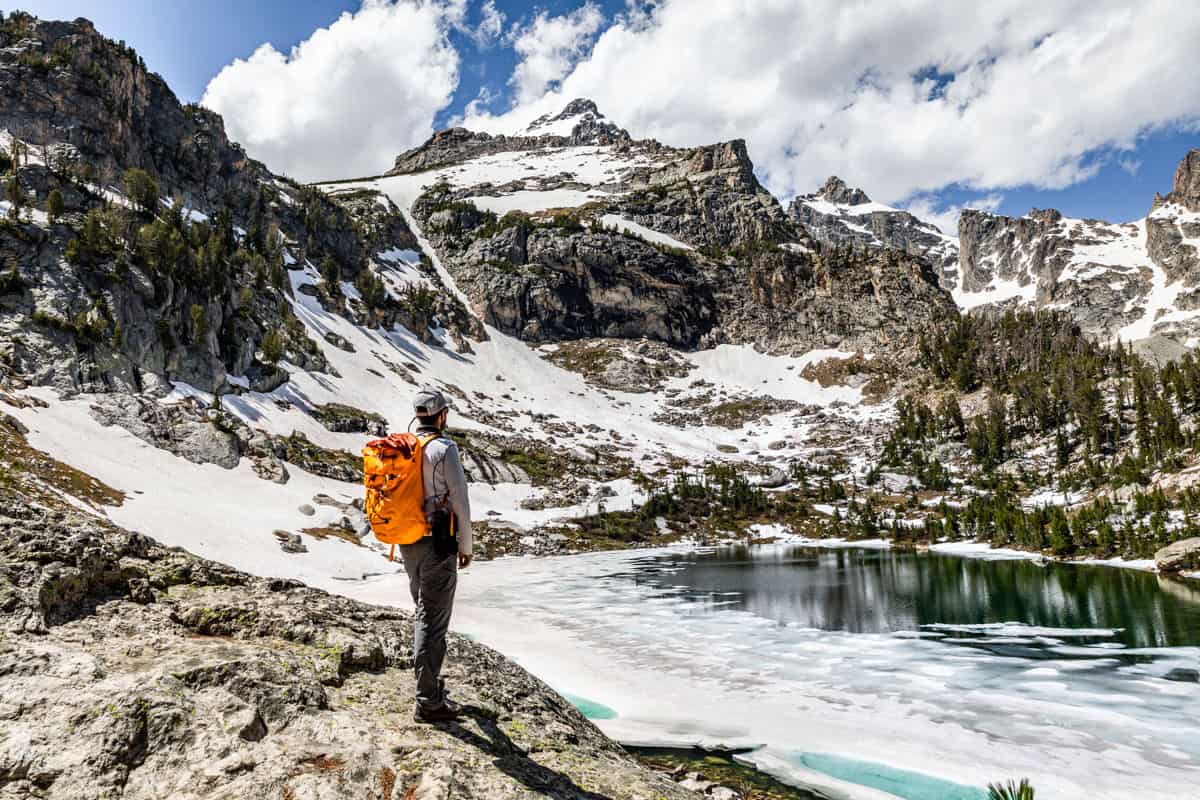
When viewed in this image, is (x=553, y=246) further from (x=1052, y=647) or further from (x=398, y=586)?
(x=1052, y=647)

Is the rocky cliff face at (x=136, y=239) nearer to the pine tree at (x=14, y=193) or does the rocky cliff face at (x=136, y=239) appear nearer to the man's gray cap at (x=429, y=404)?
the pine tree at (x=14, y=193)

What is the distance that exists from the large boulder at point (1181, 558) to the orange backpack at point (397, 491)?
47051mm

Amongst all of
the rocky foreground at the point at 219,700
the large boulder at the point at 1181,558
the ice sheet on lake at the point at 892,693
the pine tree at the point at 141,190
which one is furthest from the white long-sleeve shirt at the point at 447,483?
the pine tree at the point at 141,190

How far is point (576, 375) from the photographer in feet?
499

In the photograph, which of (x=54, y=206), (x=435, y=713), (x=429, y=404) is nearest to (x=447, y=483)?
(x=429, y=404)

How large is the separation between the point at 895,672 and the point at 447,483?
1523cm

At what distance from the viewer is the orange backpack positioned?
5266 millimetres

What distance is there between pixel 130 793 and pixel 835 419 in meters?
142

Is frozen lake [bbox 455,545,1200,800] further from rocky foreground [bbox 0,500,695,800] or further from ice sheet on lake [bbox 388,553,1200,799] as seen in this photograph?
rocky foreground [bbox 0,500,695,800]

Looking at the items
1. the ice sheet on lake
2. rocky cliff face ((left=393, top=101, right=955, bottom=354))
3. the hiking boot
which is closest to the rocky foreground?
the hiking boot

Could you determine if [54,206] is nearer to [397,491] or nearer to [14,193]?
[14,193]

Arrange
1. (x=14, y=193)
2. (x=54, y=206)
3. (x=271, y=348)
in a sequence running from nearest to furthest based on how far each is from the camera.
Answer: (x=54, y=206), (x=14, y=193), (x=271, y=348)

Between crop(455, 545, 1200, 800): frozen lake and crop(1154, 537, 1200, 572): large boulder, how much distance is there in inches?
67.5

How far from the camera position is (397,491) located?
530 centimetres
